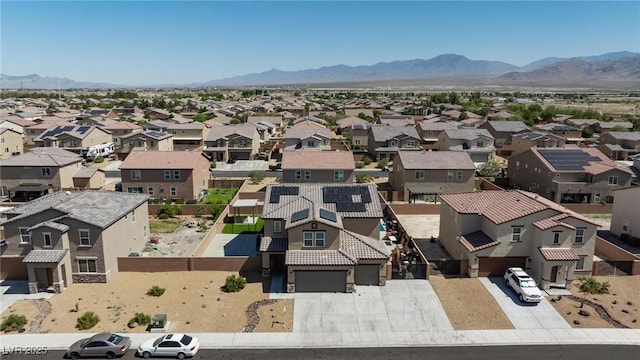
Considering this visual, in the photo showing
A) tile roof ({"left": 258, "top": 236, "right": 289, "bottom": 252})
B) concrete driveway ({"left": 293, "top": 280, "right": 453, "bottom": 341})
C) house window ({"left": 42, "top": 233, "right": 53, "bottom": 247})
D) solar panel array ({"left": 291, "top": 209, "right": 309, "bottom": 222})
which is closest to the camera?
concrete driveway ({"left": 293, "top": 280, "right": 453, "bottom": 341})

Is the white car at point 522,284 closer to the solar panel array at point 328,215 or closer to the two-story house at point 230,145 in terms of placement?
the solar panel array at point 328,215

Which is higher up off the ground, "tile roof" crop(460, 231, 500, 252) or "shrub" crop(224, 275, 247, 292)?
"tile roof" crop(460, 231, 500, 252)

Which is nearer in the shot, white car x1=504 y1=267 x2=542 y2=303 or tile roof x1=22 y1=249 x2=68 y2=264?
white car x1=504 y1=267 x2=542 y2=303

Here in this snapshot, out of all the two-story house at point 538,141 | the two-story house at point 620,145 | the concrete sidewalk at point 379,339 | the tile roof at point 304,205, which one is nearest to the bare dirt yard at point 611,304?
the concrete sidewalk at point 379,339

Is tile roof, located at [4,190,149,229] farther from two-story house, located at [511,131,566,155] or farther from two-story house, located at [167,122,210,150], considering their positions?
two-story house, located at [511,131,566,155]

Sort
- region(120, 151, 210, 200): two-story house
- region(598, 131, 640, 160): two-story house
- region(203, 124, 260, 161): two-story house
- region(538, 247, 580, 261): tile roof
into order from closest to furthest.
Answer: region(538, 247, 580, 261): tile roof, region(120, 151, 210, 200): two-story house, region(598, 131, 640, 160): two-story house, region(203, 124, 260, 161): two-story house

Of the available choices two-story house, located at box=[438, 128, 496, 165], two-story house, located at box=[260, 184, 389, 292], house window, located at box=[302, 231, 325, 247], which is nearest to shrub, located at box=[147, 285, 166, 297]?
two-story house, located at box=[260, 184, 389, 292]

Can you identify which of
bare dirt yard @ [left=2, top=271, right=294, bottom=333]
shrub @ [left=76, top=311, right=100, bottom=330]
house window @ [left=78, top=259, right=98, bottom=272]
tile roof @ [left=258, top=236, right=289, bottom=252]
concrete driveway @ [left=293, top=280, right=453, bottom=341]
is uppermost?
tile roof @ [left=258, top=236, right=289, bottom=252]
